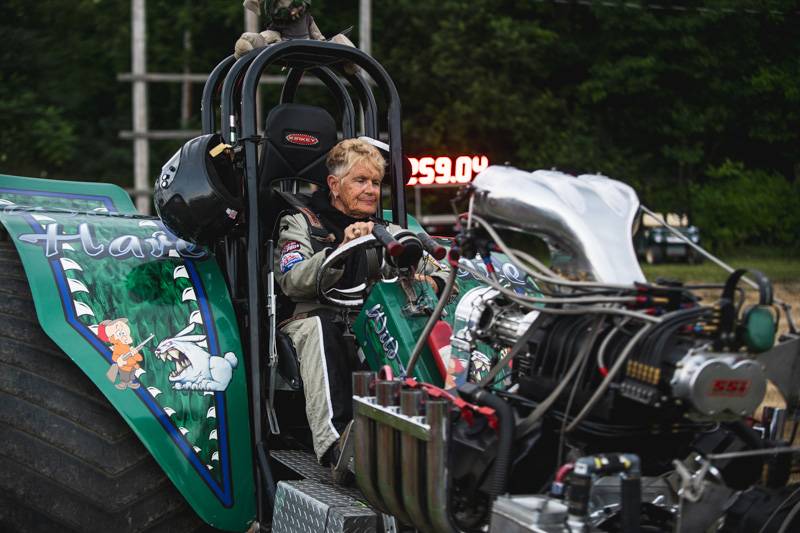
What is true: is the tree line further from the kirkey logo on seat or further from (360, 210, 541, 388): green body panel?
(360, 210, 541, 388): green body panel

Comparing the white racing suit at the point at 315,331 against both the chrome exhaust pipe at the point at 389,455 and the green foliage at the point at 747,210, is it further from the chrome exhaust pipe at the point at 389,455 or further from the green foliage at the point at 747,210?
the green foliage at the point at 747,210

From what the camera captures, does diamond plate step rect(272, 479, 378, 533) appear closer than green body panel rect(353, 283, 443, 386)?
Yes

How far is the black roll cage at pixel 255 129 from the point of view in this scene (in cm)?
402

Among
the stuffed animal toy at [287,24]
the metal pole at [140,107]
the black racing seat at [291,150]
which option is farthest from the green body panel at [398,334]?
the metal pole at [140,107]

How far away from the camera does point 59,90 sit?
2494 centimetres

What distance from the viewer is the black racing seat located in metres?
4.44

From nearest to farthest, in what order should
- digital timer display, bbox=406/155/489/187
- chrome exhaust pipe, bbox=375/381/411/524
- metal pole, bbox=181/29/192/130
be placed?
chrome exhaust pipe, bbox=375/381/411/524, digital timer display, bbox=406/155/489/187, metal pole, bbox=181/29/192/130

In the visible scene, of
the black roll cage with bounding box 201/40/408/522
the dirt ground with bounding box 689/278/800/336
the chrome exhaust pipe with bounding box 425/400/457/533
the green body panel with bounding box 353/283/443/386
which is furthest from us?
the dirt ground with bounding box 689/278/800/336

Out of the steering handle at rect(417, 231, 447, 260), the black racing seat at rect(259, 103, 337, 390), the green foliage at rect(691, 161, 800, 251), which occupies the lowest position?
the green foliage at rect(691, 161, 800, 251)

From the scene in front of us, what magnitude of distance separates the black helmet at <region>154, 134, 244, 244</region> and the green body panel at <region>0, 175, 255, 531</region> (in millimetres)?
173

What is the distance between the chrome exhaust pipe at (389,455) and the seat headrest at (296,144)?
56.6 inches

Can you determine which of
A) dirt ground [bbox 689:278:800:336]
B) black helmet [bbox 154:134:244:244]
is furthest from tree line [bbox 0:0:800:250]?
black helmet [bbox 154:134:244:244]

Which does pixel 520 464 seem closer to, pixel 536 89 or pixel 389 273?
pixel 389 273

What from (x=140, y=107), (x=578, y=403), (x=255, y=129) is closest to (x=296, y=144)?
(x=255, y=129)
